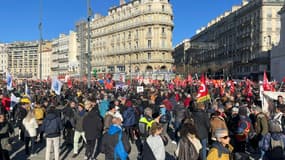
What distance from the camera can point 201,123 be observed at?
9586 millimetres

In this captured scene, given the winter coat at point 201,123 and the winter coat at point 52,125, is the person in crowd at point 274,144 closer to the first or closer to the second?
the winter coat at point 201,123

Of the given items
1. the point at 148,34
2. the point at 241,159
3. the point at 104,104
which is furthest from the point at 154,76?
the point at 241,159

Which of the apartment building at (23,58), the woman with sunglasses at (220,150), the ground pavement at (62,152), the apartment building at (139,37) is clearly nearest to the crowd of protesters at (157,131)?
the woman with sunglasses at (220,150)

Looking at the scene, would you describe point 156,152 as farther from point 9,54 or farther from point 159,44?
point 9,54

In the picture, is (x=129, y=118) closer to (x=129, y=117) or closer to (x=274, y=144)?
(x=129, y=117)

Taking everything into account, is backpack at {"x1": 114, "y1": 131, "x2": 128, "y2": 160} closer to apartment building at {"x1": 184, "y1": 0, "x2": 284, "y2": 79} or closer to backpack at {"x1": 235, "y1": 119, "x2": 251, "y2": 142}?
backpack at {"x1": 235, "y1": 119, "x2": 251, "y2": 142}

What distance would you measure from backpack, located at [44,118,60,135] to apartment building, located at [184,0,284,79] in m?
54.7

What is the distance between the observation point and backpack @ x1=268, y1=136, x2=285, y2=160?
8.42 meters

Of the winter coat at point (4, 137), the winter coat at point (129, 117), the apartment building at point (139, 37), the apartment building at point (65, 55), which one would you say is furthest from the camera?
the apartment building at point (65, 55)

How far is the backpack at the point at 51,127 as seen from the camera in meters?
10.2

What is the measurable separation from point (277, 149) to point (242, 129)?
192 cm

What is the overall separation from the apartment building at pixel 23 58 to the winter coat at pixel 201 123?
18116 centimetres

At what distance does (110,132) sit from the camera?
761 centimetres

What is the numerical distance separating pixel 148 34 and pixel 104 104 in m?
67.6
